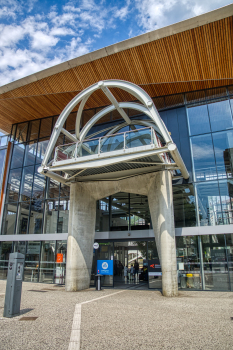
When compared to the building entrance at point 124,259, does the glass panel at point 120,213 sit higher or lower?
higher

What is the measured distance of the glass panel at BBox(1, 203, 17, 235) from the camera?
63.6ft

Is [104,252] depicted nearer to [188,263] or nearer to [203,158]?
[188,263]

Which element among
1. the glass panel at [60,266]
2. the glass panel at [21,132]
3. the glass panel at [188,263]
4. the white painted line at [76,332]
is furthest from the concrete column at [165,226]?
the glass panel at [21,132]

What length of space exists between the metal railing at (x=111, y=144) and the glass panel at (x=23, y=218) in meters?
7.74

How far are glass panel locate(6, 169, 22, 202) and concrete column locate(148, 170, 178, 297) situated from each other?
37.3 ft

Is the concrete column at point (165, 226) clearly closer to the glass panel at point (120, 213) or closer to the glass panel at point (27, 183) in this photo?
the glass panel at point (120, 213)

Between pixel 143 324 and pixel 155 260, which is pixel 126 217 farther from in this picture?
pixel 143 324

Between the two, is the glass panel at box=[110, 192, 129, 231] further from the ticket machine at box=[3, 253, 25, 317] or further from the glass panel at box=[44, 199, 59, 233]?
the ticket machine at box=[3, 253, 25, 317]

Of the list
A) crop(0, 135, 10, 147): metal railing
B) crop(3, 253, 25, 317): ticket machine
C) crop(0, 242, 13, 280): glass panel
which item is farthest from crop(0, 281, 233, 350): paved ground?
crop(0, 135, 10, 147): metal railing

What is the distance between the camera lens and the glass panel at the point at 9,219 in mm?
19375

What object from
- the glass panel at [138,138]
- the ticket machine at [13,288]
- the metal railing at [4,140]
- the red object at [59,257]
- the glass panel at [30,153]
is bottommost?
the ticket machine at [13,288]

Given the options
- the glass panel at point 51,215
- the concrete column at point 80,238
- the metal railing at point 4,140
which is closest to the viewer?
the concrete column at point 80,238

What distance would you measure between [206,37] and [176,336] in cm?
1345

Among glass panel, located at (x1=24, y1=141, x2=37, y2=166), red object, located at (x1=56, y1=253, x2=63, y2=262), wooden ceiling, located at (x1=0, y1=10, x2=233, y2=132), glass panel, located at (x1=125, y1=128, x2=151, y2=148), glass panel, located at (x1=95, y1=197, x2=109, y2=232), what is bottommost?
red object, located at (x1=56, y1=253, x2=63, y2=262)
